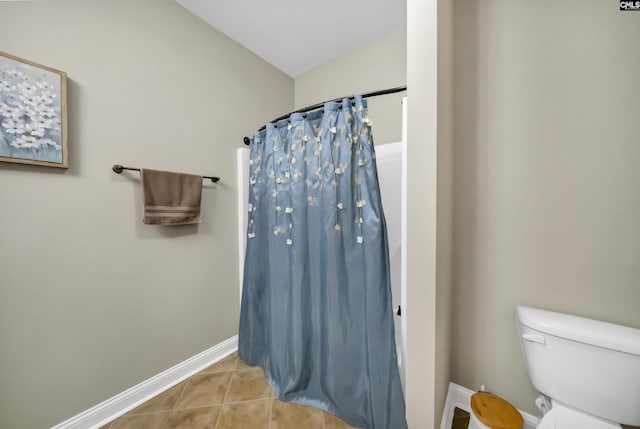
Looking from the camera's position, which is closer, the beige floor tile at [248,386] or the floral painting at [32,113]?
the floral painting at [32,113]

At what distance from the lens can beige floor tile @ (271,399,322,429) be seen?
46.8 inches

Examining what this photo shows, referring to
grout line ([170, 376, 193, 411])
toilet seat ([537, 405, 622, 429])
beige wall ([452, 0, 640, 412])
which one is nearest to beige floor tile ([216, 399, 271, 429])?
grout line ([170, 376, 193, 411])

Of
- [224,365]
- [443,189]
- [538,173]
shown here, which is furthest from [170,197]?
[538,173]

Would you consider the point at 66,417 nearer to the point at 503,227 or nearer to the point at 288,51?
the point at 503,227

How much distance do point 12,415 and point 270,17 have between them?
8.34ft

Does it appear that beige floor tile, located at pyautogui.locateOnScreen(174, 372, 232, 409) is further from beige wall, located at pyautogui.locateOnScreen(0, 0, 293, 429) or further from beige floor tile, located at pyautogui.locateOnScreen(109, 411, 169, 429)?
beige wall, located at pyautogui.locateOnScreen(0, 0, 293, 429)

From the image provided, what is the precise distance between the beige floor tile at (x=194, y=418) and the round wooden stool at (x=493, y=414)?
1328mm

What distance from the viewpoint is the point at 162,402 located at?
134cm

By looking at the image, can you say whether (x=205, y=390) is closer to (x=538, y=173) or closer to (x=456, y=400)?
(x=456, y=400)

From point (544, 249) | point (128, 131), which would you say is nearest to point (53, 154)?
point (128, 131)

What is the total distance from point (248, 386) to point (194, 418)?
32 cm

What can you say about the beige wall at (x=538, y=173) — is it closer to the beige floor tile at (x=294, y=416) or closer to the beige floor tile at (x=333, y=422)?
the beige floor tile at (x=333, y=422)

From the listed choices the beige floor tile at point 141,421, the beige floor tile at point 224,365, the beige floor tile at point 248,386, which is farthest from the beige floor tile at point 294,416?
the beige floor tile at point 141,421

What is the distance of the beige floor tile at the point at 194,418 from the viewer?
120cm
